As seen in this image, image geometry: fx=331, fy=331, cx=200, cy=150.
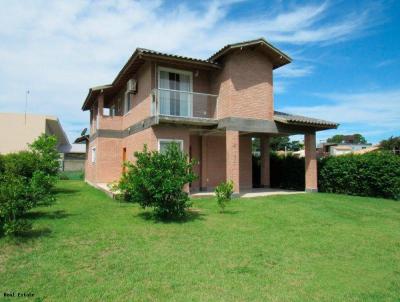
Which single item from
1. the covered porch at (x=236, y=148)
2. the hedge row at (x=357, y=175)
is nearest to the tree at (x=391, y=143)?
the hedge row at (x=357, y=175)

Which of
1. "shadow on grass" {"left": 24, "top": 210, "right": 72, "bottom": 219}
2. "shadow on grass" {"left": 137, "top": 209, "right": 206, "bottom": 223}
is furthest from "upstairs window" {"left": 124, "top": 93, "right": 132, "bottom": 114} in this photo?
"shadow on grass" {"left": 137, "top": 209, "right": 206, "bottom": 223}

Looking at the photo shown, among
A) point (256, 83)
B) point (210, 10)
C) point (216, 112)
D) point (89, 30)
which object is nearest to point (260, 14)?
point (210, 10)

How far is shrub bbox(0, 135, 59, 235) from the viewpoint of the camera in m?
6.62

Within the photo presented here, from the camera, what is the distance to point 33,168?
12320mm

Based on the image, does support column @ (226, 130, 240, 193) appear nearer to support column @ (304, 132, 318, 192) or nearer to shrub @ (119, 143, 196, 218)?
support column @ (304, 132, 318, 192)

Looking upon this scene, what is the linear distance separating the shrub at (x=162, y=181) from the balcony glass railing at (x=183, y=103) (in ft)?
14.8

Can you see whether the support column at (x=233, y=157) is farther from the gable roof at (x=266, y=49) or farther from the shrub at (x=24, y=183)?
the shrub at (x=24, y=183)

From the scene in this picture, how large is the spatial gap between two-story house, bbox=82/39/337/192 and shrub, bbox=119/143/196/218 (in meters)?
4.24

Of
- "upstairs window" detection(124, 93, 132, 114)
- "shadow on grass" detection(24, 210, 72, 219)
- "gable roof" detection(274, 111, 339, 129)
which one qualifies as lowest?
"shadow on grass" detection(24, 210, 72, 219)

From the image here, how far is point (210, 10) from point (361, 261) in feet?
29.9

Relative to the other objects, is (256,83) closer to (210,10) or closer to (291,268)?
(210,10)

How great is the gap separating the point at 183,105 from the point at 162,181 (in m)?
6.34

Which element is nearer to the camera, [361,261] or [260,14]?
[361,261]

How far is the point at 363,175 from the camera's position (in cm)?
1490
